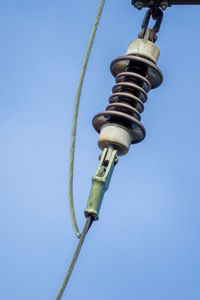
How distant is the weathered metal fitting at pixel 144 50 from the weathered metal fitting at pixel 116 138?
99 cm

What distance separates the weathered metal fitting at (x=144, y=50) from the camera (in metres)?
6.41

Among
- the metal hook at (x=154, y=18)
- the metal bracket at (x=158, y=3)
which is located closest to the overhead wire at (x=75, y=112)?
the metal bracket at (x=158, y=3)

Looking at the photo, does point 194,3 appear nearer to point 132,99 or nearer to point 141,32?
point 141,32

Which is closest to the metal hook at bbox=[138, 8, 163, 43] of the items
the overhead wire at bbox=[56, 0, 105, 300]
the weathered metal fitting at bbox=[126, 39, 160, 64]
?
the weathered metal fitting at bbox=[126, 39, 160, 64]

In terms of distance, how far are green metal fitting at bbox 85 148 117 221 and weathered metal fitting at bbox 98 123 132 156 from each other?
17 centimetres

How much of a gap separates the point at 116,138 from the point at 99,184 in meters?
0.64

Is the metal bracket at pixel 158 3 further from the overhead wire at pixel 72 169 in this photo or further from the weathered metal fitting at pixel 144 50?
the weathered metal fitting at pixel 144 50

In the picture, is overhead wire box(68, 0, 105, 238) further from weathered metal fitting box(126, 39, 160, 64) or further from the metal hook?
the metal hook

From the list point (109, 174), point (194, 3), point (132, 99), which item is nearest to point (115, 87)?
point (132, 99)

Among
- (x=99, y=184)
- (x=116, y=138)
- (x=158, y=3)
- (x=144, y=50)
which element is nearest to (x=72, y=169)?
(x=116, y=138)

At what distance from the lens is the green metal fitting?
16.7 feet

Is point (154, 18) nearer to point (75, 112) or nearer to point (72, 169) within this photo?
point (75, 112)

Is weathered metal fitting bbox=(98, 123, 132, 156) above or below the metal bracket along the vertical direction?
below

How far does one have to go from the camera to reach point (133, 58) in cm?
621
